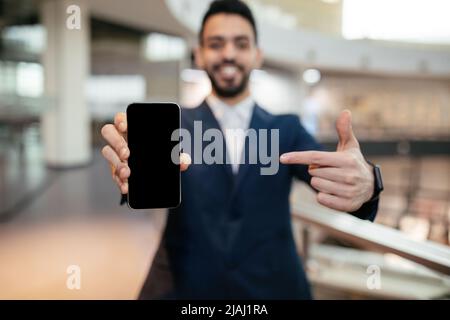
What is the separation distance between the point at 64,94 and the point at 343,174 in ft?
13.2

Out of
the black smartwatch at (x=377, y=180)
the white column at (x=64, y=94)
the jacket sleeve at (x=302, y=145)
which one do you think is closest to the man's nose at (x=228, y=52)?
the jacket sleeve at (x=302, y=145)

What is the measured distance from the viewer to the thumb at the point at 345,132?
0.45 m

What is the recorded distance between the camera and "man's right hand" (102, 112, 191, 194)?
459 mm

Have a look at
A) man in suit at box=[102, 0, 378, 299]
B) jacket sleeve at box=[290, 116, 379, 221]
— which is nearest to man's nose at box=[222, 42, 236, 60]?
man in suit at box=[102, 0, 378, 299]

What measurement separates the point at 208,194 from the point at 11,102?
262 cm

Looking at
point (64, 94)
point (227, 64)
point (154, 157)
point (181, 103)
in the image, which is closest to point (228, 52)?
point (227, 64)

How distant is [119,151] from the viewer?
0.47 meters

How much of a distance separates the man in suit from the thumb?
0.42 ft

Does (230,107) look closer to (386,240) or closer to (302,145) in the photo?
(302,145)

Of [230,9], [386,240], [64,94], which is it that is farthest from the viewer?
[64,94]

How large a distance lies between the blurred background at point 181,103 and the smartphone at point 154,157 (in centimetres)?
9

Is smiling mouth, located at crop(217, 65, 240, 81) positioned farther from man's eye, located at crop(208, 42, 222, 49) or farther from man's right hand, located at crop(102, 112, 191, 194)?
man's right hand, located at crop(102, 112, 191, 194)

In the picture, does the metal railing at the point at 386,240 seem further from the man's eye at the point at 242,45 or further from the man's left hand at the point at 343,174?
the man's eye at the point at 242,45

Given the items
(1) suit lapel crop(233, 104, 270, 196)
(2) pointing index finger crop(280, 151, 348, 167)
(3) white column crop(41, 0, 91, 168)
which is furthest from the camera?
(3) white column crop(41, 0, 91, 168)
